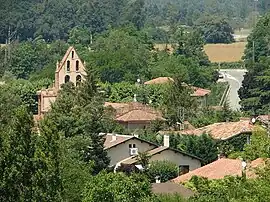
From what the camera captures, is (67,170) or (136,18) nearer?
(67,170)

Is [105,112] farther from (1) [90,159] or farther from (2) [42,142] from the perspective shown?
(2) [42,142]

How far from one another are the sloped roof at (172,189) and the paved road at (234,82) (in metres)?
32.5

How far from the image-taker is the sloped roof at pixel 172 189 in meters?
26.2

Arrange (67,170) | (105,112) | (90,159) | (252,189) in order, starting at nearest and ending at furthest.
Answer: (252,189), (67,170), (90,159), (105,112)

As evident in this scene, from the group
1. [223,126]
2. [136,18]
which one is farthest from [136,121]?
[136,18]

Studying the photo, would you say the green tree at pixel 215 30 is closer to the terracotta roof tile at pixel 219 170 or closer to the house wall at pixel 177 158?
the house wall at pixel 177 158

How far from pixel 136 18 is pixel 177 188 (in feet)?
281

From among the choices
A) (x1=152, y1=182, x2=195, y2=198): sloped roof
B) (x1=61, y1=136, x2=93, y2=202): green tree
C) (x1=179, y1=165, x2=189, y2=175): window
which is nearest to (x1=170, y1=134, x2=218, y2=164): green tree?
(x1=179, y1=165, x2=189, y2=175): window

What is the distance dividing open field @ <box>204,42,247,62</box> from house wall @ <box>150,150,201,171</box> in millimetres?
60450

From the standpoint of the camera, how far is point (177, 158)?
34.3m

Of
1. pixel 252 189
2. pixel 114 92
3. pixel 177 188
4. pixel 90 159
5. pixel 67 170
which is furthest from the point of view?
pixel 114 92

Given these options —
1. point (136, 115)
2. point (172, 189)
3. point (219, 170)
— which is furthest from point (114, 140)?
point (172, 189)

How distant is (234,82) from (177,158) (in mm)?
42312

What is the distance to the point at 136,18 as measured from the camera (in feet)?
368
